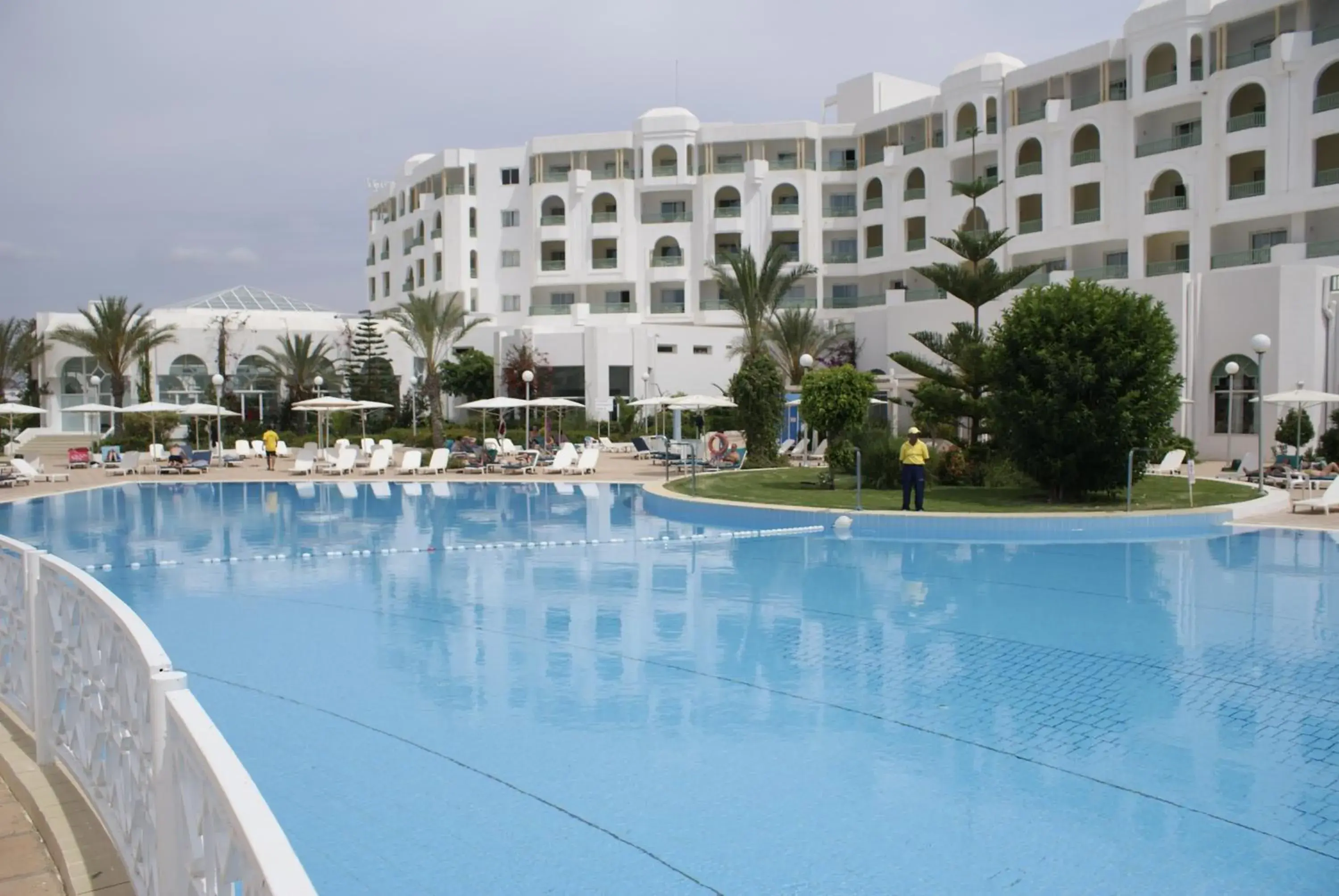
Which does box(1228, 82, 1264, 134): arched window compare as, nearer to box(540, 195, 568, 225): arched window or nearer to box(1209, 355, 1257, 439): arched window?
box(1209, 355, 1257, 439): arched window

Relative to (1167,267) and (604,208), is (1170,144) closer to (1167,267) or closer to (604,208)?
(1167,267)

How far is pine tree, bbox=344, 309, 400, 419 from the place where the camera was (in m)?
42.2

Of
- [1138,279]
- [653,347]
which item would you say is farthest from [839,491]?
[653,347]

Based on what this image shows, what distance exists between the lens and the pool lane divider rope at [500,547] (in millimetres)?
12242

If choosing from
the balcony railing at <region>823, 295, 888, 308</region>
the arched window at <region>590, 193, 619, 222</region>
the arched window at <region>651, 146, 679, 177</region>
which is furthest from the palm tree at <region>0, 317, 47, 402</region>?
the balcony railing at <region>823, 295, 888, 308</region>

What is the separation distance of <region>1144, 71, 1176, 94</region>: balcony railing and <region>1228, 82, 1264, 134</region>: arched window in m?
1.95

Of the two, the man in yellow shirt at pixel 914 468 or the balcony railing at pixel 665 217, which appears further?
the balcony railing at pixel 665 217

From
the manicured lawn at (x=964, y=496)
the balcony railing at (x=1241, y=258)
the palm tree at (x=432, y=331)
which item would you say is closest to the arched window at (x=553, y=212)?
the palm tree at (x=432, y=331)

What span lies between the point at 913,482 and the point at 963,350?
487cm

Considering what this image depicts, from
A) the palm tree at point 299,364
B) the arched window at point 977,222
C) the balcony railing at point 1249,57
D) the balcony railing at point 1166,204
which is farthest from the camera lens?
the palm tree at point 299,364

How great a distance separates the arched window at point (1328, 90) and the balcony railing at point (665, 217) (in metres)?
23.5

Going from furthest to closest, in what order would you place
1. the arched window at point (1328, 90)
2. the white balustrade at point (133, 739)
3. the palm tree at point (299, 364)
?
the palm tree at point (299, 364), the arched window at point (1328, 90), the white balustrade at point (133, 739)

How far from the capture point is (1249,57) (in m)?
31.9

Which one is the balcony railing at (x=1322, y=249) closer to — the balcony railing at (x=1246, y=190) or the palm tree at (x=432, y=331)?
the balcony railing at (x=1246, y=190)
